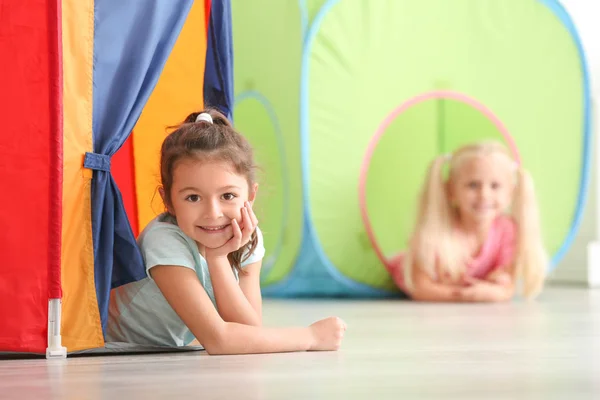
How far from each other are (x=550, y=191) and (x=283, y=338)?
7.32 ft

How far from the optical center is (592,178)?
441 centimetres

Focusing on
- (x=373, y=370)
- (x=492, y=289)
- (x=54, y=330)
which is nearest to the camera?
(x=373, y=370)

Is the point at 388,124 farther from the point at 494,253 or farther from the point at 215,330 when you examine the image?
the point at 215,330

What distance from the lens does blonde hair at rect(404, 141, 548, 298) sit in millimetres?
3260

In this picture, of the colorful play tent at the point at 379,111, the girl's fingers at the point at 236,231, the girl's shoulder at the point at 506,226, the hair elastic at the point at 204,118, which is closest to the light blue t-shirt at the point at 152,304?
the girl's fingers at the point at 236,231

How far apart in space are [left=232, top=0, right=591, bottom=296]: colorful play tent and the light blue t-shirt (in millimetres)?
1537

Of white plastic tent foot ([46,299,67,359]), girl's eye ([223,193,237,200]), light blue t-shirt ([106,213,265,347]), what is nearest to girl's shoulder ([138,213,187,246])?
light blue t-shirt ([106,213,265,347])

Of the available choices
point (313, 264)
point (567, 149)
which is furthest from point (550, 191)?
point (313, 264)

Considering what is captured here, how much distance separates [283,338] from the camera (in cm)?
168

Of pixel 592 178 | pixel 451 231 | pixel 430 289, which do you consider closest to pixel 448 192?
pixel 451 231

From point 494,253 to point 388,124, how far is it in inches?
25.7

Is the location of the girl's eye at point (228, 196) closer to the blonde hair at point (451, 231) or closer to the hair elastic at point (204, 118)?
the hair elastic at point (204, 118)

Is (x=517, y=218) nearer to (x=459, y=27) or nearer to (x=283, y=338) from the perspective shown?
(x=459, y=27)

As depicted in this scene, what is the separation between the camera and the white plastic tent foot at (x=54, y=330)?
5.26 feet
